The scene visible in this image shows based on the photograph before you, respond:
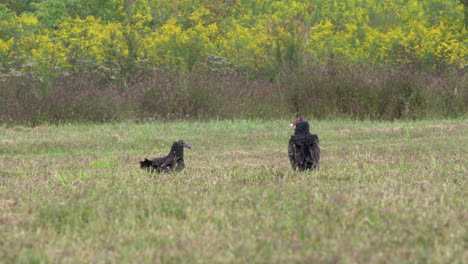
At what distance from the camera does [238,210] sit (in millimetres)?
5539

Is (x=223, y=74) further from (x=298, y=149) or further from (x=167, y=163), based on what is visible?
(x=298, y=149)

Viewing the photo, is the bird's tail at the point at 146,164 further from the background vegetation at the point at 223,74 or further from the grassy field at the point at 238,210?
the background vegetation at the point at 223,74

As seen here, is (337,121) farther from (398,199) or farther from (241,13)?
(241,13)

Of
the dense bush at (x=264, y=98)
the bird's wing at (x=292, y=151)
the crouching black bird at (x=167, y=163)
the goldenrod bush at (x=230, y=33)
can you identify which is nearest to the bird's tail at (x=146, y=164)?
the crouching black bird at (x=167, y=163)

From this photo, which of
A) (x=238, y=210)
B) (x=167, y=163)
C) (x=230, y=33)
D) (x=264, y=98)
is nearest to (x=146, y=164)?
(x=167, y=163)

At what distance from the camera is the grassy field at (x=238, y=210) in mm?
4301

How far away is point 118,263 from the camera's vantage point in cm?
409

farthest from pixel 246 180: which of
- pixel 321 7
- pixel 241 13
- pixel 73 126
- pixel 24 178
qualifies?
pixel 321 7

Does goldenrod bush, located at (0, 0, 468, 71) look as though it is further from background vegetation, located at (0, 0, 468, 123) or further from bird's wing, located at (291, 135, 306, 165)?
bird's wing, located at (291, 135, 306, 165)

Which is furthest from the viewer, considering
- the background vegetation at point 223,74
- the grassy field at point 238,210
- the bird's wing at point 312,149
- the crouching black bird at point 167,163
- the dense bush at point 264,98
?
the background vegetation at point 223,74

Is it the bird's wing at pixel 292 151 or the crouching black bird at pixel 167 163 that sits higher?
the bird's wing at pixel 292 151

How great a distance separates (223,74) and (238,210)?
1721 cm

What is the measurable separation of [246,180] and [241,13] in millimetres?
35385

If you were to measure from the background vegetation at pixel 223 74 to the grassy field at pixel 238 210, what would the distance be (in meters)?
7.86
